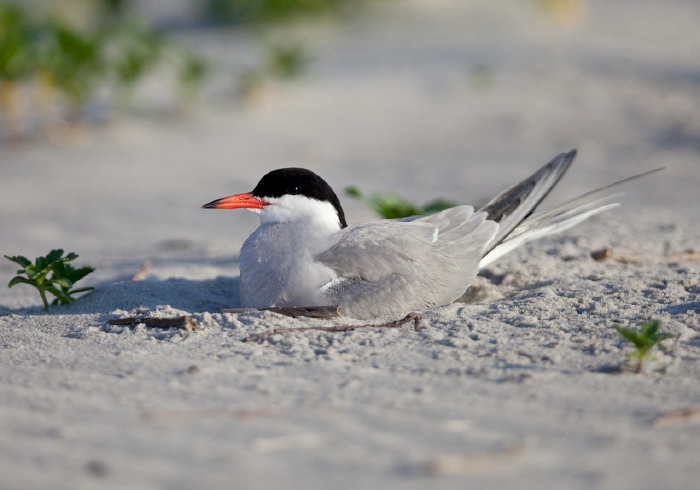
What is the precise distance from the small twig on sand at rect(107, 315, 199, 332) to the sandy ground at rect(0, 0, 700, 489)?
0.05m

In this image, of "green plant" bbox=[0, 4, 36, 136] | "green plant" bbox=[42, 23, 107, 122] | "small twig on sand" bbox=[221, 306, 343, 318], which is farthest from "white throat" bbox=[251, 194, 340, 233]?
"green plant" bbox=[42, 23, 107, 122]

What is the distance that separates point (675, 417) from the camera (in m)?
2.38

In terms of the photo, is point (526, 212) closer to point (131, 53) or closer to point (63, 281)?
point (63, 281)

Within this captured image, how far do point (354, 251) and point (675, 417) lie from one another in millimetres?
1609

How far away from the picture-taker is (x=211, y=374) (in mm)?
2822

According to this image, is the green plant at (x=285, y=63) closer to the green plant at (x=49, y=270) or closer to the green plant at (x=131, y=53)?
the green plant at (x=131, y=53)

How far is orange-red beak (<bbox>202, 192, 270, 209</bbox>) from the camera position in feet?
12.5

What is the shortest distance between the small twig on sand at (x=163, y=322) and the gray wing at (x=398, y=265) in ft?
1.99

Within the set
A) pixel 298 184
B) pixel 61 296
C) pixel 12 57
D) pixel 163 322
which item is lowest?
pixel 163 322

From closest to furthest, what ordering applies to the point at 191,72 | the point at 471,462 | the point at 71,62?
the point at 471,462 → the point at 71,62 → the point at 191,72

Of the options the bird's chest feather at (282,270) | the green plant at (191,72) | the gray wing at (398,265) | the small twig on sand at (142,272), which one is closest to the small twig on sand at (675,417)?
the gray wing at (398,265)

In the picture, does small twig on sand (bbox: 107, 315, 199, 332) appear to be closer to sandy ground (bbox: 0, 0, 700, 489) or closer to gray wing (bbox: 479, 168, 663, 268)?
sandy ground (bbox: 0, 0, 700, 489)

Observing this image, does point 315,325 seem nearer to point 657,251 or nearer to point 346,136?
point 657,251

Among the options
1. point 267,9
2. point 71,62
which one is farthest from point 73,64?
point 267,9
